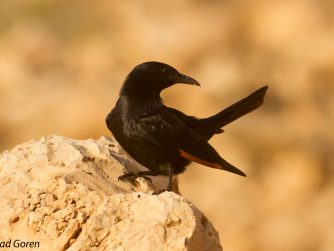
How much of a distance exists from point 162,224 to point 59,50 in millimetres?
12026

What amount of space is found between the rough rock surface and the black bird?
0.83m

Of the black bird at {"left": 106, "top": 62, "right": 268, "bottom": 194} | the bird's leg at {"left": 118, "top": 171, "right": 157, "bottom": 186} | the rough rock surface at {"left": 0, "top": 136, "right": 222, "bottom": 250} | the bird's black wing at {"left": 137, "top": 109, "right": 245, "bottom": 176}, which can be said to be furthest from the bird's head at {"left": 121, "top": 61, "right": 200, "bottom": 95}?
the rough rock surface at {"left": 0, "top": 136, "right": 222, "bottom": 250}

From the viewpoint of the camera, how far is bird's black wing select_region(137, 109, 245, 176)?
716 cm

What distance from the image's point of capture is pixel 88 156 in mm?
6586

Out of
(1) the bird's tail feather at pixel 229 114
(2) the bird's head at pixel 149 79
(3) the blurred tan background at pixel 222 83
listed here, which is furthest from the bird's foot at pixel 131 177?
(3) the blurred tan background at pixel 222 83

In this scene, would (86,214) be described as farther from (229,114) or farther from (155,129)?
(229,114)

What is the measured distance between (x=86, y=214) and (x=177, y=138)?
1712 mm

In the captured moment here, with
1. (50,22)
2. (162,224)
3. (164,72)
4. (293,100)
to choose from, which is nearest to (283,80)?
(293,100)

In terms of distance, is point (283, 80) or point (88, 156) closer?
point (88, 156)

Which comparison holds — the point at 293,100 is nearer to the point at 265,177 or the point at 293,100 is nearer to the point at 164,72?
the point at 265,177

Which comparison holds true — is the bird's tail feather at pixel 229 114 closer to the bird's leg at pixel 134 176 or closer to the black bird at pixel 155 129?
the black bird at pixel 155 129

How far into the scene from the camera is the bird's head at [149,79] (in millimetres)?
7383

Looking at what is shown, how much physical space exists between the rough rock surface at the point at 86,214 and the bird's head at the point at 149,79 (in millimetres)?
1161

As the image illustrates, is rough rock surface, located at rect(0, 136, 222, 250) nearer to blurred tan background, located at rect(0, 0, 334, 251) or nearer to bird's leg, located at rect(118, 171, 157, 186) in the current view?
bird's leg, located at rect(118, 171, 157, 186)
